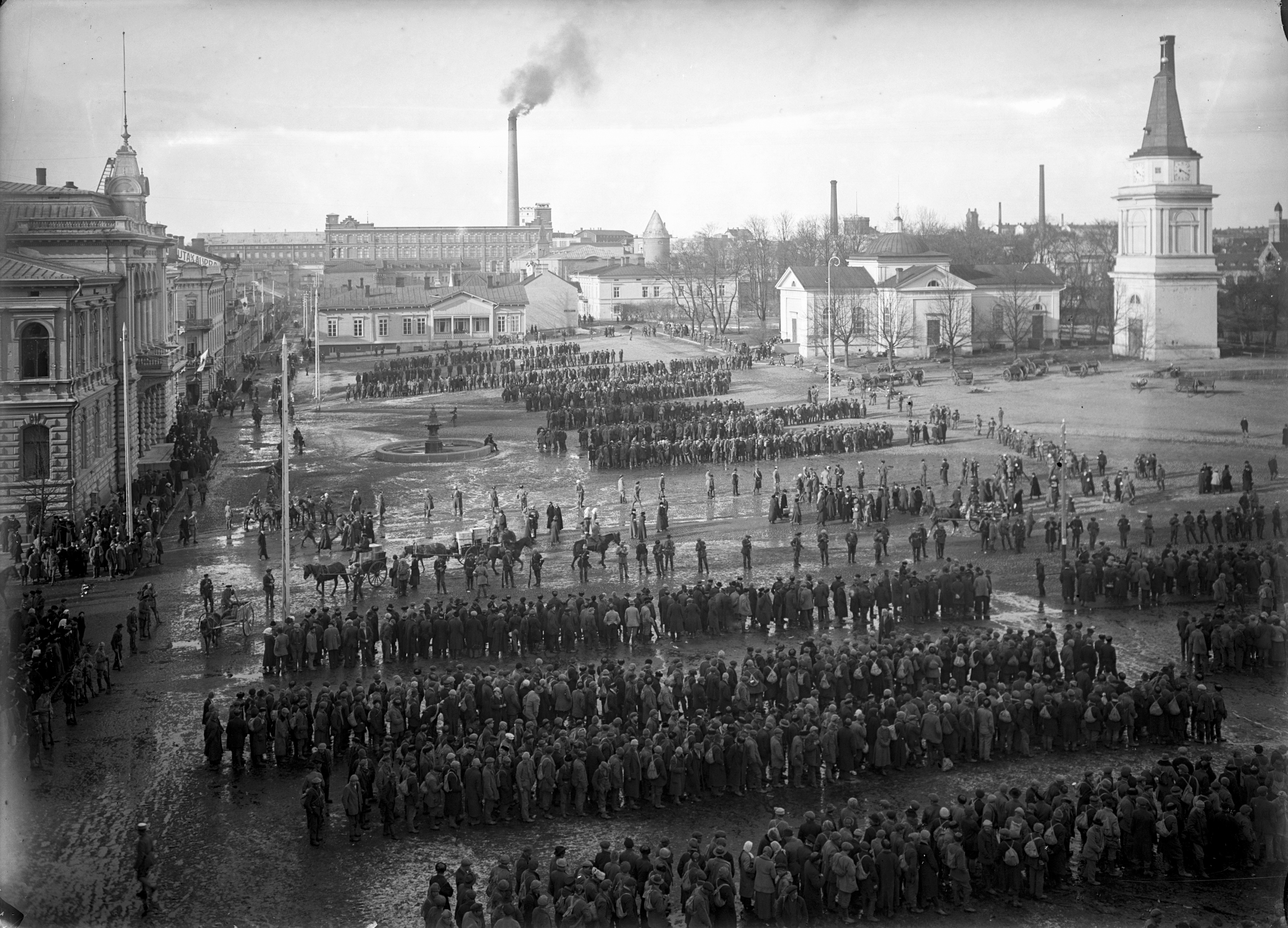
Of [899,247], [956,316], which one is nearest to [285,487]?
[956,316]

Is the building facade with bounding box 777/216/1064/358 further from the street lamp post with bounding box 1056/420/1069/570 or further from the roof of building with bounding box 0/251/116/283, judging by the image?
the roof of building with bounding box 0/251/116/283

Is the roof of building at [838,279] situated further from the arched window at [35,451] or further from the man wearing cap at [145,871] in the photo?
the man wearing cap at [145,871]

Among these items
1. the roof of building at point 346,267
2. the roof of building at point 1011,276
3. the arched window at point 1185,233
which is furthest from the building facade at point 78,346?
the roof of building at point 1011,276

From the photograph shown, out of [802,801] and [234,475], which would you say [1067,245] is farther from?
[802,801]

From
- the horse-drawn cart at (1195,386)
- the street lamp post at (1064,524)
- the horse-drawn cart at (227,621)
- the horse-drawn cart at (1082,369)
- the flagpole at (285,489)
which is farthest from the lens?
the horse-drawn cart at (1082,369)

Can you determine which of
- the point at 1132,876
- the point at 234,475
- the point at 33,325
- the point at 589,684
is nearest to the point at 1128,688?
the point at 1132,876

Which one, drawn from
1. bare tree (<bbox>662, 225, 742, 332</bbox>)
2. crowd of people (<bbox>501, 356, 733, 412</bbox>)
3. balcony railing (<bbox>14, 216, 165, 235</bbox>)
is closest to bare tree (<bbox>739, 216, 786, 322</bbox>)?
bare tree (<bbox>662, 225, 742, 332</bbox>)
